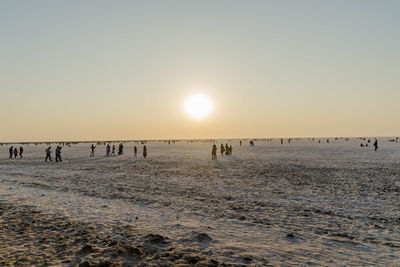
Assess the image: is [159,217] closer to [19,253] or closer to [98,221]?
[98,221]

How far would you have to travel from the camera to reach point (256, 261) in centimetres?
580

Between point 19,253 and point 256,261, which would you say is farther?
point 19,253

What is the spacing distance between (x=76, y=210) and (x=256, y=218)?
20.4 ft

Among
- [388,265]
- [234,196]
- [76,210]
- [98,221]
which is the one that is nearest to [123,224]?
[98,221]

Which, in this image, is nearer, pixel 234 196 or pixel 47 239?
pixel 47 239

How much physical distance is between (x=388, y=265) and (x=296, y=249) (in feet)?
5.75

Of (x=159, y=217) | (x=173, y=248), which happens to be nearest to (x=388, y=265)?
(x=173, y=248)

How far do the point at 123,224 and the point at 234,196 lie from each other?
569 cm

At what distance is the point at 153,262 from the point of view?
19.0 feet

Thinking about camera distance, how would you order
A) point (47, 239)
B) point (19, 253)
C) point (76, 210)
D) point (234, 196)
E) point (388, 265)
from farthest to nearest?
point (234, 196) → point (76, 210) → point (47, 239) → point (19, 253) → point (388, 265)

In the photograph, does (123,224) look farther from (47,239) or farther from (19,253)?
(19,253)

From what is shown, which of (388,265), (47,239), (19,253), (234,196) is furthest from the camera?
(234,196)

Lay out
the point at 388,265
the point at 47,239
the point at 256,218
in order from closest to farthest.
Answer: the point at 388,265 < the point at 47,239 < the point at 256,218

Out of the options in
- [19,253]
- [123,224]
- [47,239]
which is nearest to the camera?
[19,253]
